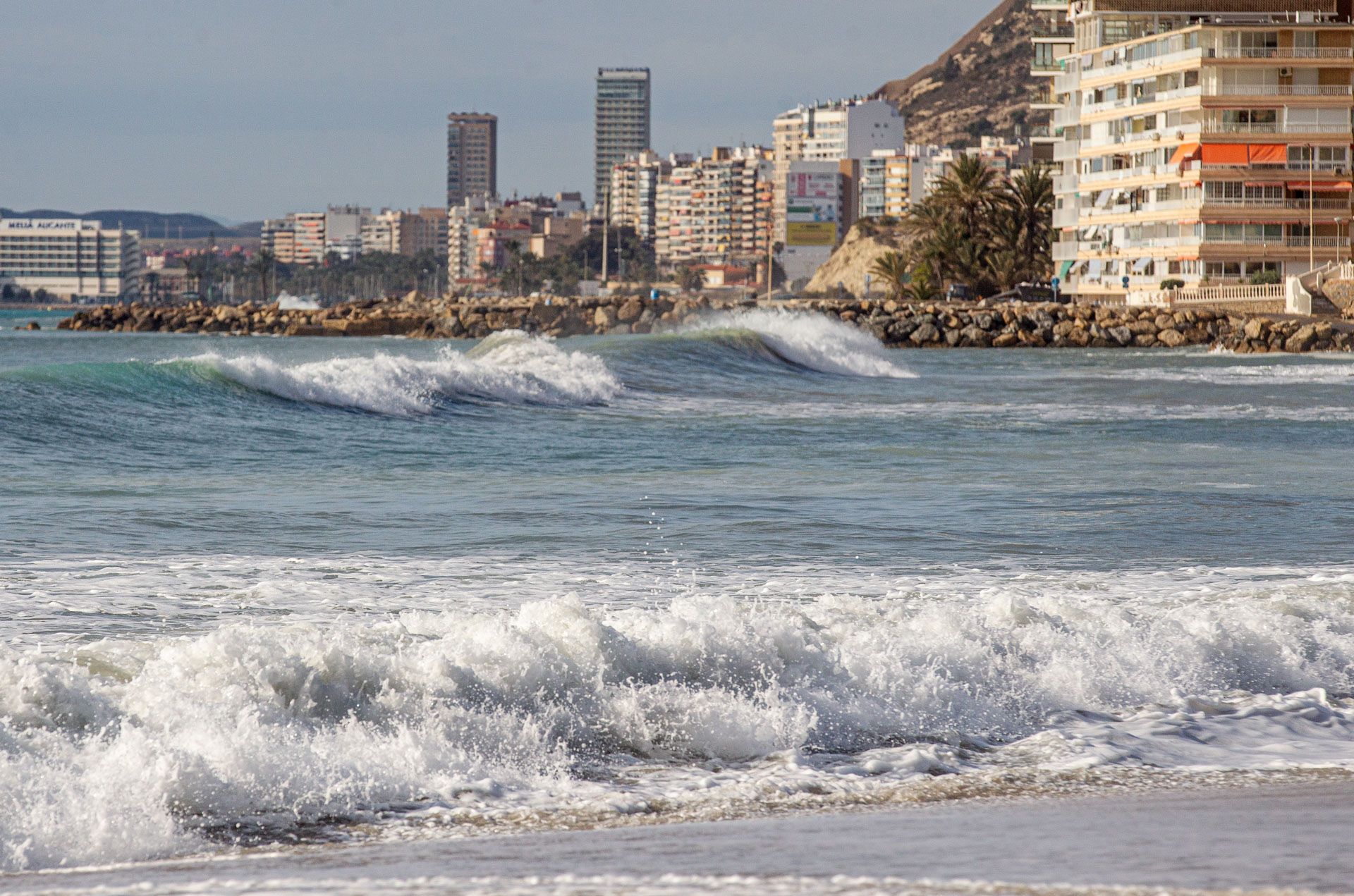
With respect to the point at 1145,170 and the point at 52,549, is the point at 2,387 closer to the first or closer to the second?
the point at 52,549

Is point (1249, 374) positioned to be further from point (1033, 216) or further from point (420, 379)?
point (1033, 216)

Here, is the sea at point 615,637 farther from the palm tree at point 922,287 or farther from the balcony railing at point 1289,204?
the palm tree at point 922,287

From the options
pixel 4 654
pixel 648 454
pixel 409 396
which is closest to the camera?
pixel 4 654

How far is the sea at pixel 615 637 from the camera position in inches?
215

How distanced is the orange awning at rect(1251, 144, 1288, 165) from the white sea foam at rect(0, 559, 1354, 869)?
70.7 meters

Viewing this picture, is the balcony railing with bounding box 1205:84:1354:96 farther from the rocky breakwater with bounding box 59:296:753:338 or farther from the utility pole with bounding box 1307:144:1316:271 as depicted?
the rocky breakwater with bounding box 59:296:753:338

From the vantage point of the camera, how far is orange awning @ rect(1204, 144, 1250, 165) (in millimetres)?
73669

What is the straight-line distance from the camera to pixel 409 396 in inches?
984

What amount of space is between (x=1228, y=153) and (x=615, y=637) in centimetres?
7302

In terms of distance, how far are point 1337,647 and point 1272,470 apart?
922cm

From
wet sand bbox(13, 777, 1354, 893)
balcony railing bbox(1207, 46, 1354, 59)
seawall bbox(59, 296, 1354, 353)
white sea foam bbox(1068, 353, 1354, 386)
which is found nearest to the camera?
wet sand bbox(13, 777, 1354, 893)

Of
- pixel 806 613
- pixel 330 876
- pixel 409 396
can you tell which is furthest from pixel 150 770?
pixel 409 396

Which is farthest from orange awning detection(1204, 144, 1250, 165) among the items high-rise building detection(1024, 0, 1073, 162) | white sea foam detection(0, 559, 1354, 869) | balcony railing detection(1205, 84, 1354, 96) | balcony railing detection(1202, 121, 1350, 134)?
white sea foam detection(0, 559, 1354, 869)

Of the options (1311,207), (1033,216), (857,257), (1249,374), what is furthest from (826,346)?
(857,257)
